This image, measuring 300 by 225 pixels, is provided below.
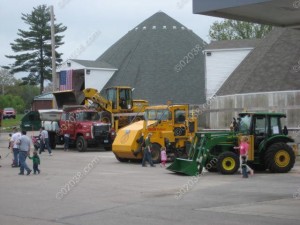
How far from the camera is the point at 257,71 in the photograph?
38719mm

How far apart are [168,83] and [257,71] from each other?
13.7 metres

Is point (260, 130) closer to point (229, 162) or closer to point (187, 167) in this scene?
point (229, 162)

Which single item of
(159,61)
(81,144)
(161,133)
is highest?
(159,61)

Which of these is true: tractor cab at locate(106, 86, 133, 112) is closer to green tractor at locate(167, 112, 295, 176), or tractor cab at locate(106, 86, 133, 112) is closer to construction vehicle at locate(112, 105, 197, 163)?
construction vehicle at locate(112, 105, 197, 163)

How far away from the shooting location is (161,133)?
85.3 ft

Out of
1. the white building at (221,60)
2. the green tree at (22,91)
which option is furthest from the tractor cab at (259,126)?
the green tree at (22,91)

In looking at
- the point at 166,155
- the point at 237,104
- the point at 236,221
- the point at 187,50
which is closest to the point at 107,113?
the point at 237,104

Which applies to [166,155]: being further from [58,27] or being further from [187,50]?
[58,27]

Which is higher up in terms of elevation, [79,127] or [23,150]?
[79,127]

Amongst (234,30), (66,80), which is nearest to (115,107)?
(66,80)

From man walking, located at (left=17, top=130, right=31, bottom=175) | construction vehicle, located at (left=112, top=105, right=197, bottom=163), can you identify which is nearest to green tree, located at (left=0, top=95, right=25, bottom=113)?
construction vehicle, located at (left=112, top=105, right=197, bottom=163)

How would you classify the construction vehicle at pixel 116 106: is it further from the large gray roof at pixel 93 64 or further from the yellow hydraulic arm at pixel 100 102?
the large gray roof at pixel 93 64

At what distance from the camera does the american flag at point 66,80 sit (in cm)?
5472

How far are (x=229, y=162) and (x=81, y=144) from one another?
1560cm
